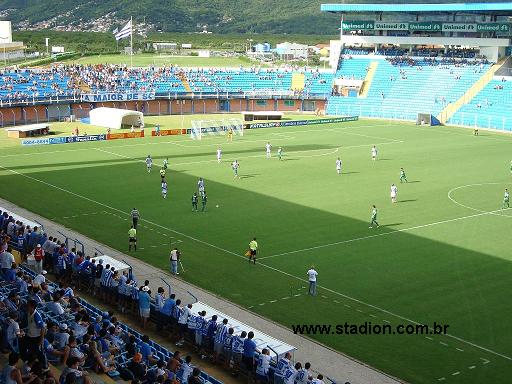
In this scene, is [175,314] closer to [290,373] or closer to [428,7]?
[290,373]

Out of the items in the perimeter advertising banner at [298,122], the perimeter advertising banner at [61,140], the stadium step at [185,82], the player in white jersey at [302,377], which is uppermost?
the stadium step at [185,82]

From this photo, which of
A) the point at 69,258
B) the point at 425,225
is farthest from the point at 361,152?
the point at 69,258

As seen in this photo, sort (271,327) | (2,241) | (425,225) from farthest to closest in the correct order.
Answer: (425,225) < (2,241) < (271,327)

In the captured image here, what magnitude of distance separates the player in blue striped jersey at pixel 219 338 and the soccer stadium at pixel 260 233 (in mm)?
58

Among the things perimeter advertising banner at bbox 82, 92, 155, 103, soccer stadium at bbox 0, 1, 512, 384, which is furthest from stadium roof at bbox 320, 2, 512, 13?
perimeter advertising banner at bbox 82, 92, 155, 103

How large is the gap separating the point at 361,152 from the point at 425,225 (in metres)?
26.8

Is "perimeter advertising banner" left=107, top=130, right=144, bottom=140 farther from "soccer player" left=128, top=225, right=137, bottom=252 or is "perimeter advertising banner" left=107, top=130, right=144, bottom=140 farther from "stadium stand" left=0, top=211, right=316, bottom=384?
"stadium stand" left=0, top=211, right=316, bottom=384

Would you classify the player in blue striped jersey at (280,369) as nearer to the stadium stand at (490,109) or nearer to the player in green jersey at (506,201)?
the player in green jersey at (506,201)

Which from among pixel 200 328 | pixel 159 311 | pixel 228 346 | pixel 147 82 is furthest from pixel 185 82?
pixel 228 346

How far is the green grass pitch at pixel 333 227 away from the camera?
2577 cm

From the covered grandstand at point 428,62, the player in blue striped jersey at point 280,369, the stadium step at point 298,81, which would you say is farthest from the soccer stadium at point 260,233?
the stadium step at point 298,81

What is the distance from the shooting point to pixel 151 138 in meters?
73.5

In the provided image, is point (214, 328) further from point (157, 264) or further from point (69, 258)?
point (157, 264)

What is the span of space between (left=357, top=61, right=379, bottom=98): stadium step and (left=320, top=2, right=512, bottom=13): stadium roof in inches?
305
